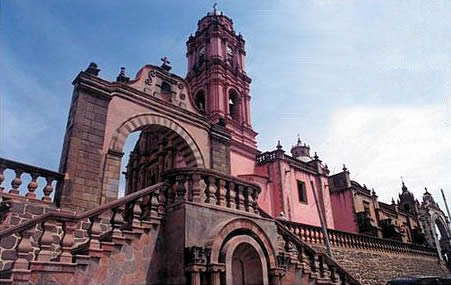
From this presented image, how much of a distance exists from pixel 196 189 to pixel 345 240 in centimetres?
1031

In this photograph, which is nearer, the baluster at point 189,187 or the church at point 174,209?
the church at point 174,209

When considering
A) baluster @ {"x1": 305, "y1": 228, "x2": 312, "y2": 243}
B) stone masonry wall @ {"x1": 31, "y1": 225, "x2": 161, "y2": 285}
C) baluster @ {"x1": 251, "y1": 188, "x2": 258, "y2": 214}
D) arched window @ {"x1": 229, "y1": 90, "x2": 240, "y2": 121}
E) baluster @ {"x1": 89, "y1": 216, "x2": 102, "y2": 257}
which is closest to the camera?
stone masonry wall @ {"x1": 31, "y1": 225, "x2": 161, "y2": 285}

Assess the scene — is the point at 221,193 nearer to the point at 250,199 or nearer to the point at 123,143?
the point at 250,199

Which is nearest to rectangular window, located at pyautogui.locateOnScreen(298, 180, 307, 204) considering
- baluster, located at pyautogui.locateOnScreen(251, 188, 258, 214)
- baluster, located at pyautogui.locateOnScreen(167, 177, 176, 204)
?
baluster, located at pyautogui.locateOnScreen(251, 188, 258, 214)

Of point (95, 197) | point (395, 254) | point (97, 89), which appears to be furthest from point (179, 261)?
point (395, 254)

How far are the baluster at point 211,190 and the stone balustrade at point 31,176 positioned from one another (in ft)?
15.6

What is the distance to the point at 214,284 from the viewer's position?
5641 mm

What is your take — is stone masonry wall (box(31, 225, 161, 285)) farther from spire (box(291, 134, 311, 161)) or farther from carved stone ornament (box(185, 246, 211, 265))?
spire (box(291, 134, 311, 161))

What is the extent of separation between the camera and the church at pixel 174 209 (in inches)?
222

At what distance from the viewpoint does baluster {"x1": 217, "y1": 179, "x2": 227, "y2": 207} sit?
22.2 ft

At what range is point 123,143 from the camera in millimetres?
11680

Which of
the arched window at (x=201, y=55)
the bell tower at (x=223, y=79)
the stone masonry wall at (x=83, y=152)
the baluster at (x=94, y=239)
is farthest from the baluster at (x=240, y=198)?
the arched window at (x=201, y=55)

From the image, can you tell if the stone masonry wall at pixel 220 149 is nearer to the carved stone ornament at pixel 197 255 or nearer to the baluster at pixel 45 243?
the carved stone ornament at pixel 197 255

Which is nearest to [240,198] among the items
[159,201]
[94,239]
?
[159,201]
